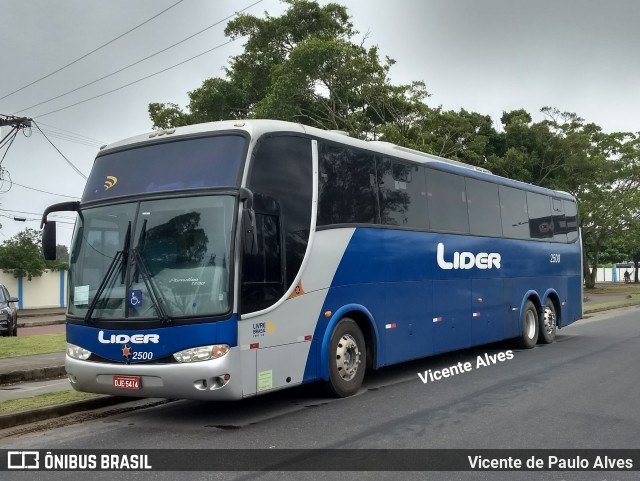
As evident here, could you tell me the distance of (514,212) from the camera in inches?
558

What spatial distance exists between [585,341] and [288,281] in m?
10.6

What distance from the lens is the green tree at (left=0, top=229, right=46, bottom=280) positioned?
4250cm

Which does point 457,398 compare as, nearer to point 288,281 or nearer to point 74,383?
point 288,281

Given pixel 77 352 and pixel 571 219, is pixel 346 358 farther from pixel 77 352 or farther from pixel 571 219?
pixel 571 219

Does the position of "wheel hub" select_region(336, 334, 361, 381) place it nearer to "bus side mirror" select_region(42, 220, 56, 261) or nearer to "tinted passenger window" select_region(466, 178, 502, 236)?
"bus side mirror" select_region(42, 220, 56, 261)

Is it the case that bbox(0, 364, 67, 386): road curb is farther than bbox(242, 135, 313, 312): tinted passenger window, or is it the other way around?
bbox(0, 364, 67, 386): road curb

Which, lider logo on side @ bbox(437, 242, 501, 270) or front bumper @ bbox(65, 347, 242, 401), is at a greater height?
lider logo on side @ bbox(437, 242, 501, 270)

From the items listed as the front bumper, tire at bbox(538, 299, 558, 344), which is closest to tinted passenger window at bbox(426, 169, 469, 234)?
tire at bbox(538, 299, 558, 344)

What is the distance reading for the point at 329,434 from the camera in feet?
22.4

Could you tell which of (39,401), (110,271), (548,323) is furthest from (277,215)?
(548,323)

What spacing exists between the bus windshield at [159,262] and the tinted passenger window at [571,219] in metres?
12.1

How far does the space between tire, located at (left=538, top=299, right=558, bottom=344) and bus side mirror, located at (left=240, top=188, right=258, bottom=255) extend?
32.6 ft

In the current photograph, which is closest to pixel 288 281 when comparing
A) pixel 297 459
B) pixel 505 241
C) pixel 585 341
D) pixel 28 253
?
pixel 297 459

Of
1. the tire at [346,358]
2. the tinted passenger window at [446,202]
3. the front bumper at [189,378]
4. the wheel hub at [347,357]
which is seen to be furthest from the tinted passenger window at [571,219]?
the front bumper at [189,378]
